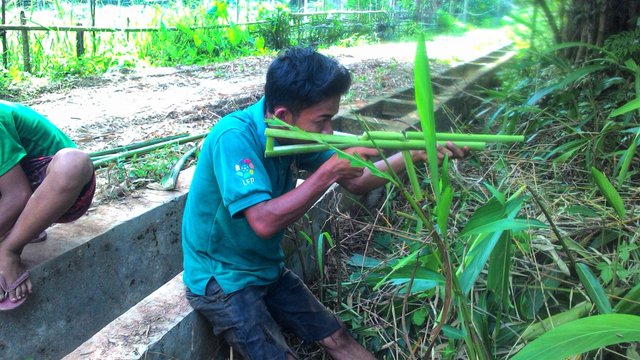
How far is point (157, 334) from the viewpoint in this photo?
1.67m

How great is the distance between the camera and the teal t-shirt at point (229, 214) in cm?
170

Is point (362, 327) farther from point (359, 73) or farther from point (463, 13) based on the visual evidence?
point (359, 73)

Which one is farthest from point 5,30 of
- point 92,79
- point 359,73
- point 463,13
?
point 463,13

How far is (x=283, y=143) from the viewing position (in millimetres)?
1862

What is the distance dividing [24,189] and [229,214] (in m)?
0.93

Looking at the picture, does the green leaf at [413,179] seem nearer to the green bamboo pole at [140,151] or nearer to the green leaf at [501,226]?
the green leaf at [501,226]

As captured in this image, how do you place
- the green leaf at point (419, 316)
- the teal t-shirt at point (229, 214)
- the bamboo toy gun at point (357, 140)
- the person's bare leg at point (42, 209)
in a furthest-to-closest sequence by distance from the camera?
the person's bare leg at point (42, 209) < the green leaf at point (419, 316) < the teal t-shirt at point (229, 214) < the bamboo toy gun at point (357, 140)

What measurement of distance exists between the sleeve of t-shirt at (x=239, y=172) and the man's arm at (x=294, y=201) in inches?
1.3

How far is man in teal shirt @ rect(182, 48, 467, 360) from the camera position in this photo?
1.66 m

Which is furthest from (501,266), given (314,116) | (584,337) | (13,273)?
(13,273)

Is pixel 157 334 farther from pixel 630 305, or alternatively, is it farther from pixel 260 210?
pixel 630 305

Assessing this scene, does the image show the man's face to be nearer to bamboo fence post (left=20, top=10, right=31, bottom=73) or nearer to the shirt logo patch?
the shirt logo patch

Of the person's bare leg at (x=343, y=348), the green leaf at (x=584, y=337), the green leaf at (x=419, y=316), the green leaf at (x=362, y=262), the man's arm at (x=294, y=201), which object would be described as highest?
the man's arm at (x=294, y=201)

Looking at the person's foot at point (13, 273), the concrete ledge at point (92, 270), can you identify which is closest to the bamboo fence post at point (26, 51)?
the concrete ledge at point (92, 270)
